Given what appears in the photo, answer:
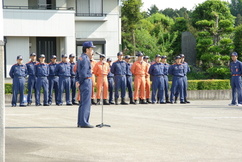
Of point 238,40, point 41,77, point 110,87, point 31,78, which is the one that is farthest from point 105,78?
point 238,40

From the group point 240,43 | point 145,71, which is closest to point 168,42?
point 240,43

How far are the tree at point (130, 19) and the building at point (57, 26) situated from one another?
1441 centimetres

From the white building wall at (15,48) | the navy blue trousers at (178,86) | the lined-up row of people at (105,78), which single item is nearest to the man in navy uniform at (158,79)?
the lined-up row of people at (105,78)

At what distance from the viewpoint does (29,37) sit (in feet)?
119

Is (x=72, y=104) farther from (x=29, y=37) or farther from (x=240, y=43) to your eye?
(x=240, y=43)

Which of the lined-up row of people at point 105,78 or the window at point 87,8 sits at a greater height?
the window at point 87,8

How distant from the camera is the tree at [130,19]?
174 feet

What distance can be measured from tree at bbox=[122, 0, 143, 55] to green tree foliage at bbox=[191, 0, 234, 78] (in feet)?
36.6

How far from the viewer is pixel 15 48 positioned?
116 ft

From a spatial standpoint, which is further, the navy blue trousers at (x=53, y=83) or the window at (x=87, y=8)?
the window at (x=87, y=8)

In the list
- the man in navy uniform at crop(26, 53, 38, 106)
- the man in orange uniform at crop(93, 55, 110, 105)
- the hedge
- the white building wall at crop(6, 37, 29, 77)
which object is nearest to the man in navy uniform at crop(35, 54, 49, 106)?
the man in navy uniform at crop(26, 53, 38, 106)

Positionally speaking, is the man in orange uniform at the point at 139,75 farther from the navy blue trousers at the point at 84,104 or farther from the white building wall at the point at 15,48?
the white building wall at the point at 15,48

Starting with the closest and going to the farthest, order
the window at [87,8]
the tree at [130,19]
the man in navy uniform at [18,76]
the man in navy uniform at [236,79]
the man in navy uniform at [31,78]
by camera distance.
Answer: the man in navy uniform at [236,79] < the man in navy uniform at [18,76] < the man in navy uniform at [31,78] < the window at [87,8] < the tree at [130,19]

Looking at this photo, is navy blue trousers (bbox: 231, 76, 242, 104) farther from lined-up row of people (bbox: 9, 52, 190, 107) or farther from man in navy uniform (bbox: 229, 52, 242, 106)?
lined-up row of people (bbox: 9, 52, 190, 107)
